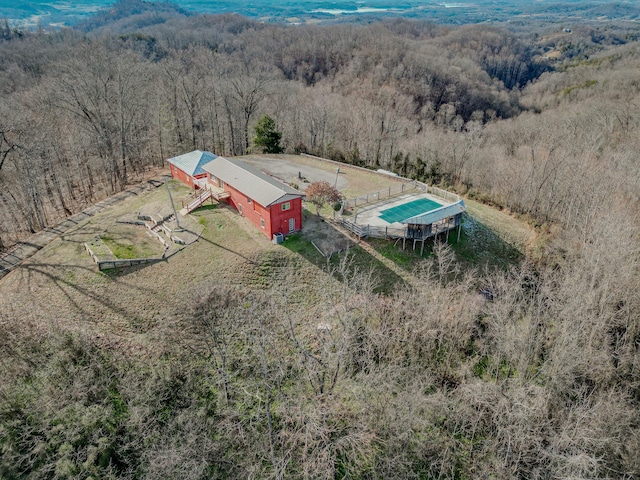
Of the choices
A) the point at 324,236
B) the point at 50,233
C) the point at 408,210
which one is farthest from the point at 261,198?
the point at 50,233

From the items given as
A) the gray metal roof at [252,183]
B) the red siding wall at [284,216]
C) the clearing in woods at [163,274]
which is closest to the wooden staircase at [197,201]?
the clearing in woods at [163,274]

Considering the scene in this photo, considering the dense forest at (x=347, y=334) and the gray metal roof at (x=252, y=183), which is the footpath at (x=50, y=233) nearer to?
the dense forest at (x=347, y=334)

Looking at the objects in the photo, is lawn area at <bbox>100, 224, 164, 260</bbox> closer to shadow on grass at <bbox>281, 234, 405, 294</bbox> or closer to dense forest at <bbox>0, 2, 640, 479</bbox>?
dense forest at <bbox>0, 2, 640, 479</bbox>

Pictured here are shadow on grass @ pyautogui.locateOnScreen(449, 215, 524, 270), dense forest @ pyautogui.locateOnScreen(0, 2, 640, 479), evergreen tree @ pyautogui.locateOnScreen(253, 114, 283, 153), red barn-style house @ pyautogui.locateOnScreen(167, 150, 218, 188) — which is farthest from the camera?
evergreen tree @ pyautogui.locateOnScreen(253, 114, 283, 153)

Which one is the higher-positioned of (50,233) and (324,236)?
(50,233)

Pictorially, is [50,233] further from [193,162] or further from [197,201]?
[193,162]

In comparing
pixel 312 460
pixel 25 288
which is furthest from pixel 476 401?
pixel 25 288

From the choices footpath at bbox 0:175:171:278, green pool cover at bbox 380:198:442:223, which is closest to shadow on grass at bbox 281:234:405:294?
green pool cover at bbox 380:198:442:223
